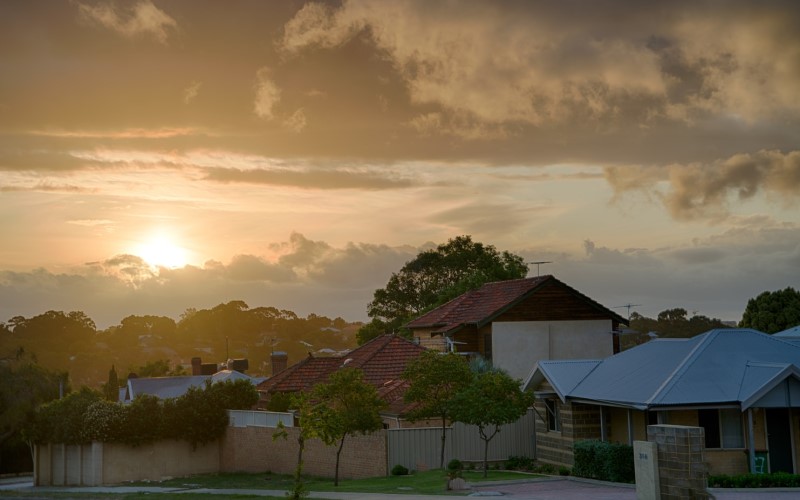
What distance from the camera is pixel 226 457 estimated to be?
49.9 metres

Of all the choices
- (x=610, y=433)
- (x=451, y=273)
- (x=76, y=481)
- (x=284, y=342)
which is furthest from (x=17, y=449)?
(x=284, y=342)

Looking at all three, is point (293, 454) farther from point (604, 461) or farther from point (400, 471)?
point (604, 461)

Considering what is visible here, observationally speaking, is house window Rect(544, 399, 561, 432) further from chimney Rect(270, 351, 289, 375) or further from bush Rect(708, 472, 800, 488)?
chimney Rect(270, 351, 289, 375)

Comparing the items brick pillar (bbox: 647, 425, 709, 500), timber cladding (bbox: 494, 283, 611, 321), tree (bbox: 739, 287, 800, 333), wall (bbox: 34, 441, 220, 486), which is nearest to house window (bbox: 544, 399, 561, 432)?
brick pillar (bbox: 647, 425, 709, 500)

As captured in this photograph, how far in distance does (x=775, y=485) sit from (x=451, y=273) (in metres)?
71.2

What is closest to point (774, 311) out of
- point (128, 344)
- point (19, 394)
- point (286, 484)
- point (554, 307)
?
point (554, 307)

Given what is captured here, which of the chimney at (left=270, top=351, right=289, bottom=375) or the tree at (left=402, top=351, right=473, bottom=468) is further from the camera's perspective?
the chimney at (left=270, top=351, right=289, bottom=375)

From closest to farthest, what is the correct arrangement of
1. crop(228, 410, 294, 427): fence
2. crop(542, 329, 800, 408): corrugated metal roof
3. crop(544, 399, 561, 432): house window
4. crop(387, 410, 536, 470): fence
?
crop(542, 329, 800, 408): corrugated metal roof < crop(544, 399, 561, 432): house window < crop(387, 410, 536, 470): fence < crop(228, 410, 294, 427): fence

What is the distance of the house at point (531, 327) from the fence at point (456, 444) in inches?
606

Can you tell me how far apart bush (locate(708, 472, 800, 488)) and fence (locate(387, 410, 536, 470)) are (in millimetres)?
11299

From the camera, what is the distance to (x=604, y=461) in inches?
1230

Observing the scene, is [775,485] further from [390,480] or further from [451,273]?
[451,273]

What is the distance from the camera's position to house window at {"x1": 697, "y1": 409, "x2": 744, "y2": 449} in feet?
100

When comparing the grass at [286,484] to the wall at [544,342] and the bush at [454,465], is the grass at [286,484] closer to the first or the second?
the bush at [454,465]
